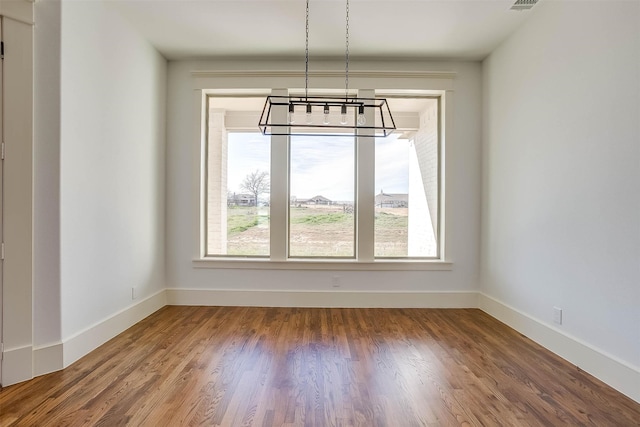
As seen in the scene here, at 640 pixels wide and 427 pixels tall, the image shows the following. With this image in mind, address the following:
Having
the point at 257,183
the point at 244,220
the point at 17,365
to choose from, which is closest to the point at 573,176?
the point at 257,183

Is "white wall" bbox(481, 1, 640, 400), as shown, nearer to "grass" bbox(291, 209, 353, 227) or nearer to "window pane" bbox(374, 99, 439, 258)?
"window pane" bbox(374, 99, 439, 258)

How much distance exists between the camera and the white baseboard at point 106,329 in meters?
2.43

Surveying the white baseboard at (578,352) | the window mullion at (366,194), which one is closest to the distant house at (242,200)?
the window mullion at (366,194)

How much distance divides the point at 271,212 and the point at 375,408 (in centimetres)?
261

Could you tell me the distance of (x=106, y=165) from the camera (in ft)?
9.45

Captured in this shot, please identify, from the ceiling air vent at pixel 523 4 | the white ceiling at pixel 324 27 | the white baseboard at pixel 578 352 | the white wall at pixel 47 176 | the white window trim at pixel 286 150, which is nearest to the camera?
the white baseboard at pixel 578 352

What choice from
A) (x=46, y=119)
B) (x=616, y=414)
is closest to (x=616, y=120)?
(x=616, y=414)

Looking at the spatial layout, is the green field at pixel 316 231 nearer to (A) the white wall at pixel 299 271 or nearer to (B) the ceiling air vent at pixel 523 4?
(A) the white wall at pixel 299 271

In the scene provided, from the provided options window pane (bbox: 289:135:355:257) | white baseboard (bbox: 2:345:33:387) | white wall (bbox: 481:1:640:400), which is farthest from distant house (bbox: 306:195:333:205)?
white baseboard (bbox: 2:345:33:387)

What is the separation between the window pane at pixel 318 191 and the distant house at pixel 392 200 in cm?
36

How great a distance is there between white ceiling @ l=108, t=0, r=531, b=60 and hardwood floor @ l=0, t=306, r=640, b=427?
3099mm

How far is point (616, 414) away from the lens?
188 centimetres

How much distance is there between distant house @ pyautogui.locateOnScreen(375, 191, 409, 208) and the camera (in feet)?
13.5

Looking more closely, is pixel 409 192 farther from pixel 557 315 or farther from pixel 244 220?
pixel 244 220
